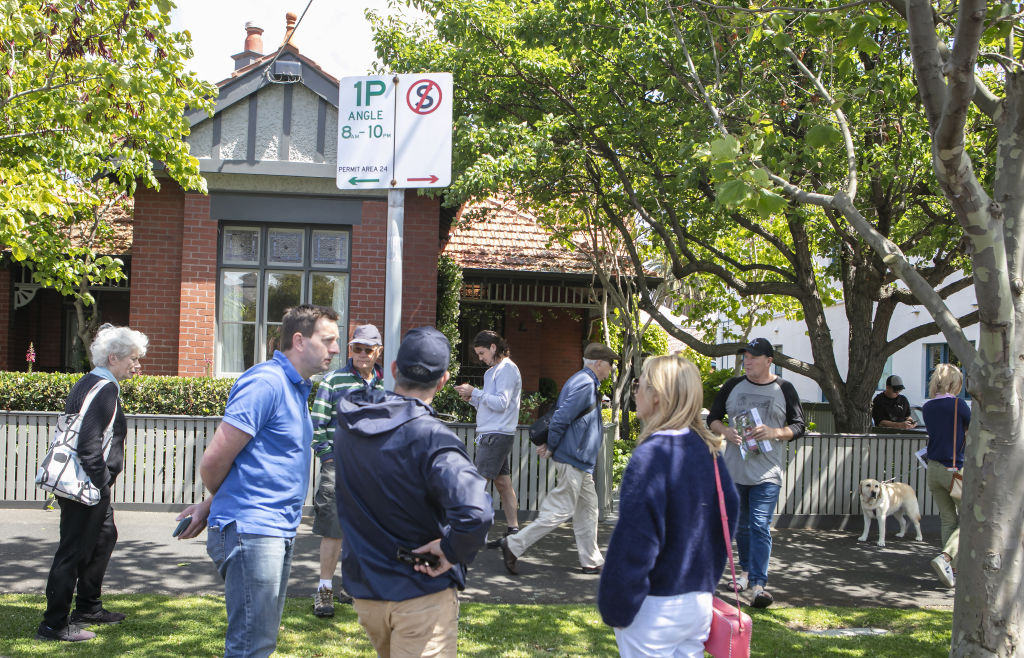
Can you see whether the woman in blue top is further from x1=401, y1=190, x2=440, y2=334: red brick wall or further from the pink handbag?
x1=401, y1=190, x2=440, y2=334: red brick wall

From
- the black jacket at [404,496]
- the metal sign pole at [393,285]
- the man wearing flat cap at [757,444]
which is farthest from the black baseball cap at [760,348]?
the black jacket at [404,496]

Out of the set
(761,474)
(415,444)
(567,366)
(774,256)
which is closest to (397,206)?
(415,444)

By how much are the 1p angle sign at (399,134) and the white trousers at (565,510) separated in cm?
332

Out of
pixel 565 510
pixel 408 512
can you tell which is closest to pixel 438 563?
pixel 408 512

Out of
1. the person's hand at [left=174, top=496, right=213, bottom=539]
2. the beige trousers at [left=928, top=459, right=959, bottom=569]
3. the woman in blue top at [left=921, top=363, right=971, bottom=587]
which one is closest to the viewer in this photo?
the person's hand at [left=174, top=496, right=213, bottom=539]

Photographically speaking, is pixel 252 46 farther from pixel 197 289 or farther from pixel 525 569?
pixel 525 569

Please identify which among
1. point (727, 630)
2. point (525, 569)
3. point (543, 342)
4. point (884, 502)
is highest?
point (543, 342)

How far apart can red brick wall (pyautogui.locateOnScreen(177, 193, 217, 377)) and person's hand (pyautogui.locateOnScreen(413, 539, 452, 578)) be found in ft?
30.3

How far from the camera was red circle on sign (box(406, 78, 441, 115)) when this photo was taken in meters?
4.18

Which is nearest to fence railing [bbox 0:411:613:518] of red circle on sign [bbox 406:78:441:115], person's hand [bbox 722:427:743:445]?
person's hand [bbox 722:427:743:445]

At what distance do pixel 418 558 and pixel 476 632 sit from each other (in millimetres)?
2746

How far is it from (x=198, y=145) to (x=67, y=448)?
7259 millimetres

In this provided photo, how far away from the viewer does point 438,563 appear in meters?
2.87

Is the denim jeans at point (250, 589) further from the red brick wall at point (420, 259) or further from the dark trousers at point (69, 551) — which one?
the red brick wall at point (420, 259)
